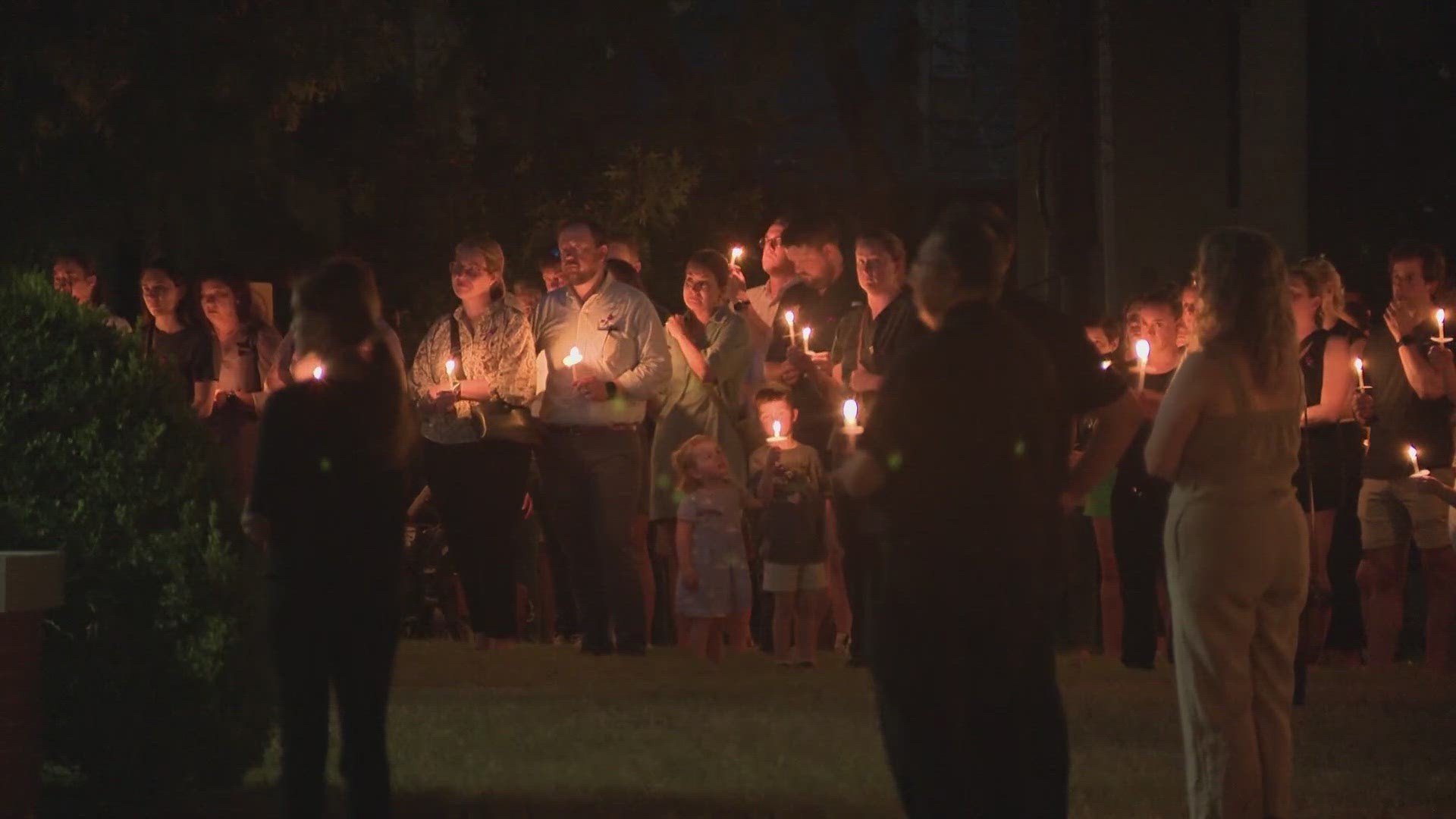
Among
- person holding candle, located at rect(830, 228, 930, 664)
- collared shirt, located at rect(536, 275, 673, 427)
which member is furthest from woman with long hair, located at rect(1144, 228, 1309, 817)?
collared shirt, located at rect(536, 275, 673, 427)

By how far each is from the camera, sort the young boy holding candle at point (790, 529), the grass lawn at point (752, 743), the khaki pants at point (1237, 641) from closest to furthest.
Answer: the khaki pants at point (1237, 641) → the grass lawn at point (752, 743) → the young boy holding candle at point (790, 529)

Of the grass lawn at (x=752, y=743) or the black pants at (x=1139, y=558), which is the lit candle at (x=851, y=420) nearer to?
the grass lawn at (x=752, y=743)

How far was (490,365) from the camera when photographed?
13.8 metres

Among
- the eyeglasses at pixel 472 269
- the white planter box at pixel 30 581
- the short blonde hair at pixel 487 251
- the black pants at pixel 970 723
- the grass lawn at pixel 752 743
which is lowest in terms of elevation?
the grass lawn at pixel 752 743

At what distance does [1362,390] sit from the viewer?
1347cm

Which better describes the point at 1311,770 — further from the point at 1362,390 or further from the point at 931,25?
the point at 931,25

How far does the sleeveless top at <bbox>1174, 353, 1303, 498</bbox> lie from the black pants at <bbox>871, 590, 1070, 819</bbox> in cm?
149

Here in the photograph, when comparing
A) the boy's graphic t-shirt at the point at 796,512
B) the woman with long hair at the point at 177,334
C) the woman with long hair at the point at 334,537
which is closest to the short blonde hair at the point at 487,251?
the woman with long hair at the point at 177,334

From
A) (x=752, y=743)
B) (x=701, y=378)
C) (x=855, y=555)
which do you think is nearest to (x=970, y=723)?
(x=752, y=743)

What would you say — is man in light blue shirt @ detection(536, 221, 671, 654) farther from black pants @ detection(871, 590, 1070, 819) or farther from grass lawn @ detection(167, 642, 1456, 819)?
black pants @ detection(871, 590, 1070, 819)

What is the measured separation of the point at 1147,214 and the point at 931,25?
35.7ft

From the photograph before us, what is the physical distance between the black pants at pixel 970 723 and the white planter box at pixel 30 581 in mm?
2946

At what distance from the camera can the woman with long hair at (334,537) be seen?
7.37 m

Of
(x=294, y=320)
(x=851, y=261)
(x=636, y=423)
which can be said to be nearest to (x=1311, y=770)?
(x=294, y=320)
